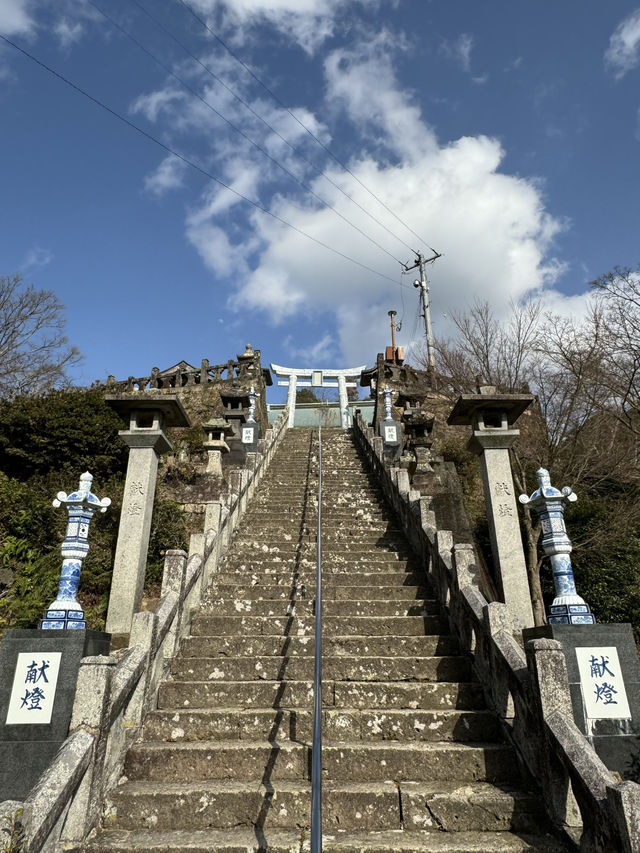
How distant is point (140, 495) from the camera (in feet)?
28.1

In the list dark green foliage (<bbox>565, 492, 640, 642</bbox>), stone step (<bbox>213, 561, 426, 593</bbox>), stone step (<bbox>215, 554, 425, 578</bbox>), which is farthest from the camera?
dark green foliage (<bbox>565, 492, 640, 642</bbox>)

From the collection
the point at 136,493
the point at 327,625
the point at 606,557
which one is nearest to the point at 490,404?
the point at 606,557

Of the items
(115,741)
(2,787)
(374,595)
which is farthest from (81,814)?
(374,595)

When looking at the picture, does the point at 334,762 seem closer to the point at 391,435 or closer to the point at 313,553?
the point at 313,553

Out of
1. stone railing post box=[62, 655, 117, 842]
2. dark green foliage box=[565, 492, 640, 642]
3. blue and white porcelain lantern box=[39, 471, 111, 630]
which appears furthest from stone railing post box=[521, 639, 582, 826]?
dark green foliage box=[565, 492, 640, 642]

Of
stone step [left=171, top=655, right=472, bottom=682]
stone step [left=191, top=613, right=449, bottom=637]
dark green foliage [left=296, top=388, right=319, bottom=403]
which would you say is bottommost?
stone step [left=171, top=655, right=472, bottom=682]

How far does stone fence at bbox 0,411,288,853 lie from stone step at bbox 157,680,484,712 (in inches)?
12.7

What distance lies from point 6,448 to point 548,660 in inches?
618

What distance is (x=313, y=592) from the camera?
6961 mm

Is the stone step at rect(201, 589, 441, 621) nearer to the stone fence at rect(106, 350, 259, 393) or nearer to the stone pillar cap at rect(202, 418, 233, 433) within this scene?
the stone pillar cap at rect(202, 418, 233, 433)

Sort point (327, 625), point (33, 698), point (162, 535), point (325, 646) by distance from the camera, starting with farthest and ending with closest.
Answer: point (162, 535) < point (327, 625) < point (325, 646) < point (33, 698)

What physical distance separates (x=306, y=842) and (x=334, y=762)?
75 centimetres

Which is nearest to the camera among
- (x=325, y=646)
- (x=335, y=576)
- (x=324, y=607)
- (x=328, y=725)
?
(x=328, y=725)

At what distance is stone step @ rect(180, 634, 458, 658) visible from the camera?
18.3 feet
